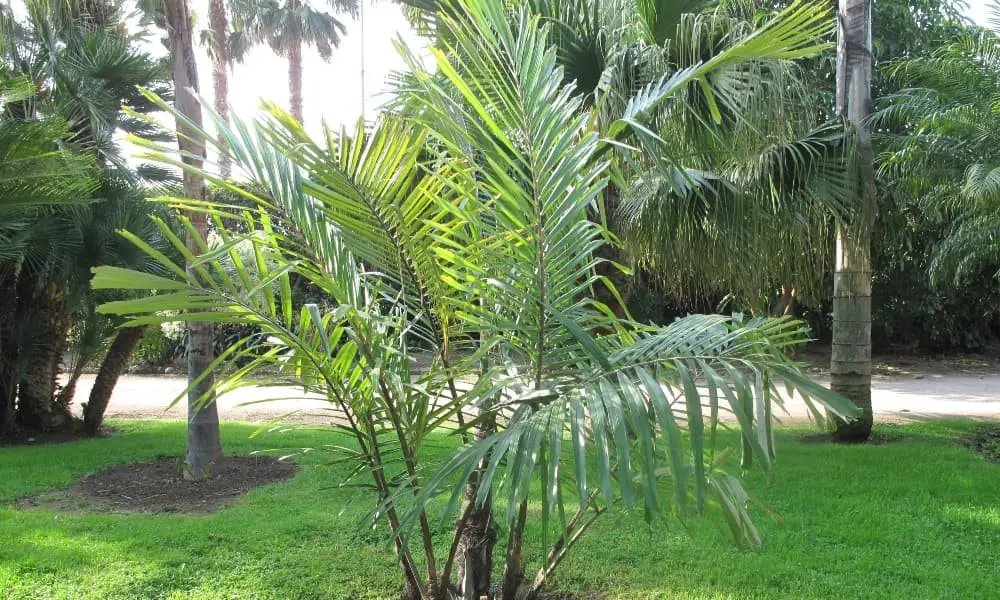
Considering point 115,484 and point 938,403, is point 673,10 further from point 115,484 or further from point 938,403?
point 938,403

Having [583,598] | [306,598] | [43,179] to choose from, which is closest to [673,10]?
[583,598]

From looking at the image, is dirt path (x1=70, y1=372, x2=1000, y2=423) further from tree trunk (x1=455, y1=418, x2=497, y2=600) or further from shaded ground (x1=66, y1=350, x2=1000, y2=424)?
tree trunk (x1=455, y1=418, x2=497, y2=600)

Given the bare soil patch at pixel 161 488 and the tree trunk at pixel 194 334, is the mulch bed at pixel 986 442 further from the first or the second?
the tree trunk at pixel 194 334

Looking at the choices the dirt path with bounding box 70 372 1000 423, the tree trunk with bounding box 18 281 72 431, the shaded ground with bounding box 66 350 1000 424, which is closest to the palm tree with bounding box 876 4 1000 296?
the dirt path with bounding box 70 372 1000 423

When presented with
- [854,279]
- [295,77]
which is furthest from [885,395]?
[295,77]

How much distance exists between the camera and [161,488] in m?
5.94

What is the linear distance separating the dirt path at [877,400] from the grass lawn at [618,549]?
3033mm

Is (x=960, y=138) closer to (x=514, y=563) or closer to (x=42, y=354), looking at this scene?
(x=514, y=563)

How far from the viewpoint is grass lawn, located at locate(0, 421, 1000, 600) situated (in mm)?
3725

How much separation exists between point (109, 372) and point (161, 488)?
2.93 metres

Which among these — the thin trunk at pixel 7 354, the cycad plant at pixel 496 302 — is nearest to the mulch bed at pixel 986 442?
the cycad plant at pixel 496 302

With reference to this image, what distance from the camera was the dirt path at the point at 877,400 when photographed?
380 inches

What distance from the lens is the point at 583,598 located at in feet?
12.0

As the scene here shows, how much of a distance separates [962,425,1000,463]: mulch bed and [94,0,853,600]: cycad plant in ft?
17.6
